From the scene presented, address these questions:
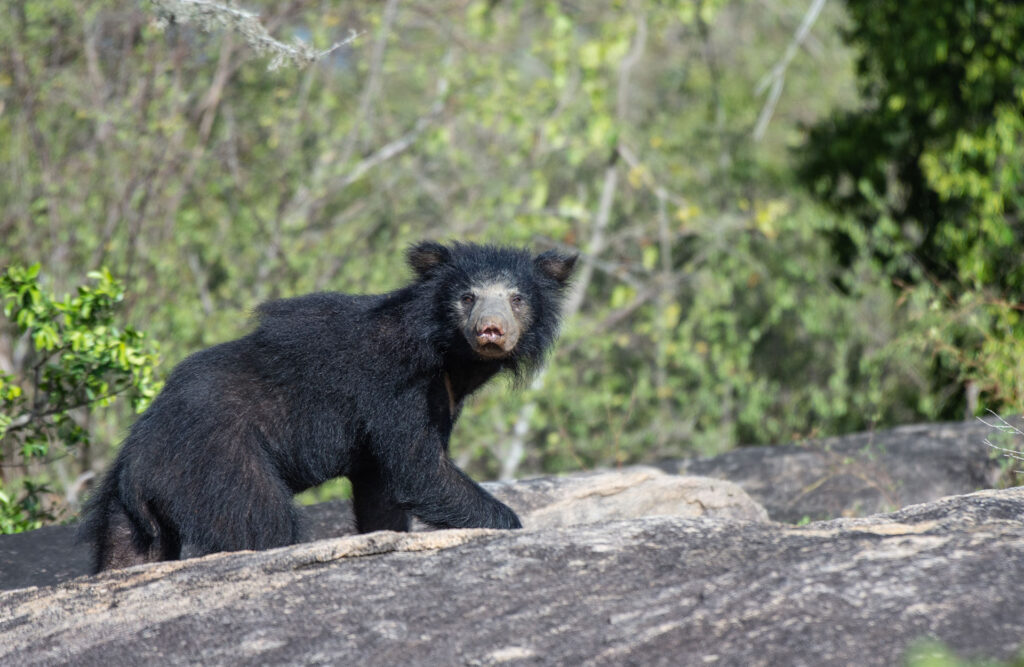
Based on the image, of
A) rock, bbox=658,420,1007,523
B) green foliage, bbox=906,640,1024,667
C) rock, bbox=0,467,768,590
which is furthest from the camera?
rock, bbox=658,420,1007,523

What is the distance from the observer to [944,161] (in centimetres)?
1050

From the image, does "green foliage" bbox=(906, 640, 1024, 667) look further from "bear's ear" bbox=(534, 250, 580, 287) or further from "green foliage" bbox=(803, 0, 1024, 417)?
"green foliage" bbox=(803, 0, 1024, 417)

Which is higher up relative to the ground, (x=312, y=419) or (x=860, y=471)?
(x=312, y=419)

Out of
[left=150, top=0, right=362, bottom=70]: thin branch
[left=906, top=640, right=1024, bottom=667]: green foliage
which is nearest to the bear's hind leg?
[left=150, top=0, right=362, bottom=70]: thin branch

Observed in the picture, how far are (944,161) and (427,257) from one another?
678 cm

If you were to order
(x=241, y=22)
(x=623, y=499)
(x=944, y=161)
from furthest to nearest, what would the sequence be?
(x=944, y=161)
(x=623, y=499)
(x=241, y=22)

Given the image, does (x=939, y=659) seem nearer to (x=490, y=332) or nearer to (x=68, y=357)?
(x=490, y=332)

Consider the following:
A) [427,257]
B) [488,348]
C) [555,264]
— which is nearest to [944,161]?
[555,264]

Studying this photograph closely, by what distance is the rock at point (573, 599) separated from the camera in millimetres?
3090

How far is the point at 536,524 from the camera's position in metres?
6.21

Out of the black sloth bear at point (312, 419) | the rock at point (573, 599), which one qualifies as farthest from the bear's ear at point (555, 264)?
the rock at point (573, 599)

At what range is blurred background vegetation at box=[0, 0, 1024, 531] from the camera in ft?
31.7

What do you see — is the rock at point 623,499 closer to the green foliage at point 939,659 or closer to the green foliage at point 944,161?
the green foliage at point 944,161

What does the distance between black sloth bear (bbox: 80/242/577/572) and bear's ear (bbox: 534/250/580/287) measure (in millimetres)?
290
